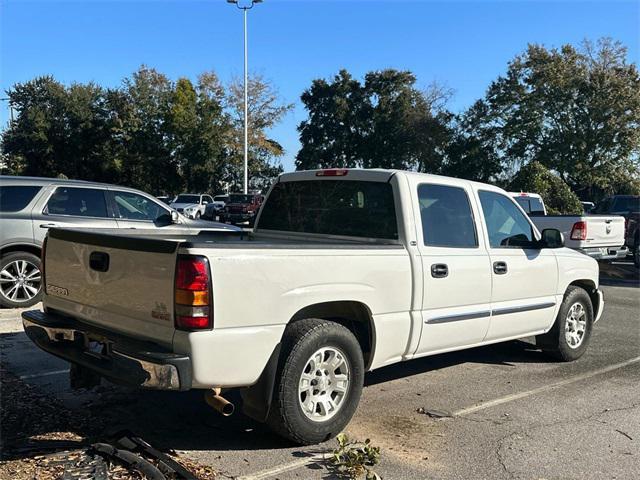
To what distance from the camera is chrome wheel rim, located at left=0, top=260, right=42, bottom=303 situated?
8094 mm

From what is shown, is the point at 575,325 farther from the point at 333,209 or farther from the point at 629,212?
the point at 629,212

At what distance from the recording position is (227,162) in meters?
47.7

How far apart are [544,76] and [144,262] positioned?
1622 inches

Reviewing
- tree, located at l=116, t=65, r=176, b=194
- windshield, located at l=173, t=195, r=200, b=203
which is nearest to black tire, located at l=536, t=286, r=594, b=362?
windshield, located at l=173, t=195, r=200, b=203

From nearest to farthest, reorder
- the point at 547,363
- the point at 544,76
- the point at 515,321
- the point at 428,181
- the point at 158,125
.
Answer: the point at 428,181, the point at 515,321, the point at 547,363, the point at 544,76, the point at 158,125

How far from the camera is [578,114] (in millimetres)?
39344

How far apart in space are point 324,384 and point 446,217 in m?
1.88

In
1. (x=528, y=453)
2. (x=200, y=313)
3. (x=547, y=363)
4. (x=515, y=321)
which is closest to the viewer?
(x=200, y=313)

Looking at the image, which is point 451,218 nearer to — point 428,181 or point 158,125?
point 428,181

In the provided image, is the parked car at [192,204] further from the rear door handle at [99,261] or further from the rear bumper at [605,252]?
the rear door handle at [99,261]

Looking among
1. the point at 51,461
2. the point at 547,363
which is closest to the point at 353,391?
the point at 51,461

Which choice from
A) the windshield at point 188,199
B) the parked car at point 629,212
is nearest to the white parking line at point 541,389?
the parked car at point 629,212

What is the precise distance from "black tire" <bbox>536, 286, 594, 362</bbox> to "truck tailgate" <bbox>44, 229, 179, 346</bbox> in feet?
14.6

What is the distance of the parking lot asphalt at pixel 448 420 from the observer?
3.80m
